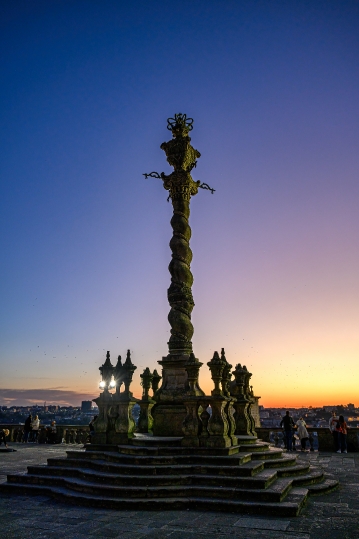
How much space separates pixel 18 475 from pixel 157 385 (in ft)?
19.6

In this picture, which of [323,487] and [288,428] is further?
[288,428]

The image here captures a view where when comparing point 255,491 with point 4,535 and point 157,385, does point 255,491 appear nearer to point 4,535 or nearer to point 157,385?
point 4,535

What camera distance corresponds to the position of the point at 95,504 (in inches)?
299

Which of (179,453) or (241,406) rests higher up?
(241,406)

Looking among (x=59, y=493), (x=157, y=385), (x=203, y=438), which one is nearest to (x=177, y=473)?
(x=203, y=438)

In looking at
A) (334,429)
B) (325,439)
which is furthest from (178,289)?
(325,439)

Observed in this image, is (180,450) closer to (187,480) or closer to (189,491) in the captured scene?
(187,480)

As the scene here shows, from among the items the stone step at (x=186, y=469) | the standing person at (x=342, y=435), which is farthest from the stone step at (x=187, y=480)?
the standing person at (x=342, y=435)

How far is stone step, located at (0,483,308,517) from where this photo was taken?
682 cm

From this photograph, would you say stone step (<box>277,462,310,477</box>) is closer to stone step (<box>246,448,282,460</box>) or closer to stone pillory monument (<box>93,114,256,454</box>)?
stone step (<box>246,448,282,460</box>)

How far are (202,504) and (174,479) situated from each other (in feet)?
3.14

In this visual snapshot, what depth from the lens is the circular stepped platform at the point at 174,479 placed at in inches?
290

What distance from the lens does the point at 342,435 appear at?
655 inches

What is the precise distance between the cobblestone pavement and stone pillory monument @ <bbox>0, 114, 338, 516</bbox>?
353 millimetres
